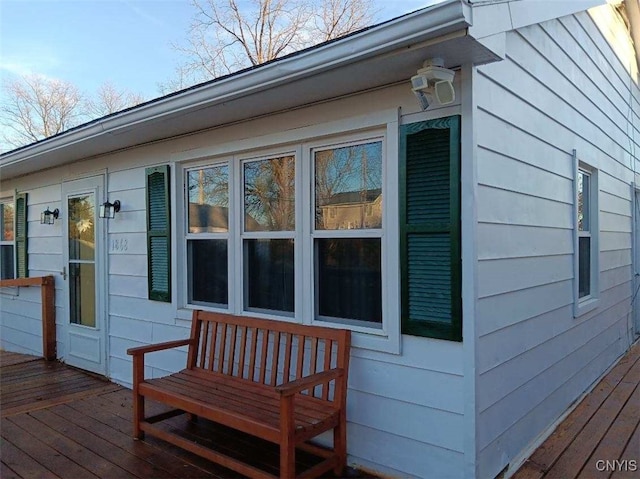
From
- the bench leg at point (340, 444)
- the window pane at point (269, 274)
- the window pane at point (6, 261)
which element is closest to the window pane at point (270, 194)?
the window pane at point (269, 274)

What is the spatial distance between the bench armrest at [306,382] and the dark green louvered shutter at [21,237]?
500 centimetres

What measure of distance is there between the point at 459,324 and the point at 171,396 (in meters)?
1.76

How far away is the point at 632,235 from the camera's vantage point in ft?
18.3

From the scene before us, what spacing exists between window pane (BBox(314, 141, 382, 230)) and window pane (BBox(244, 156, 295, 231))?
0.25m

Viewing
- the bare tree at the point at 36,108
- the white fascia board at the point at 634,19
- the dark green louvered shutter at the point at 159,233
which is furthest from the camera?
the bare tree at the point at 36,108

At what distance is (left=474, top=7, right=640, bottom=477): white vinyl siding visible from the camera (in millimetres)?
2490

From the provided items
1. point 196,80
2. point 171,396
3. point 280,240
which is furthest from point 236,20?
point 171,396

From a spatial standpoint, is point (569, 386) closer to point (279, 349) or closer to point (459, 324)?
point (459, 324)

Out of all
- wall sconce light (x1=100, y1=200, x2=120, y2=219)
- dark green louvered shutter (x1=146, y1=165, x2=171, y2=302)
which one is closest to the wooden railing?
wall sconce light (x1=100, y1=200, x2=120, y2=219)

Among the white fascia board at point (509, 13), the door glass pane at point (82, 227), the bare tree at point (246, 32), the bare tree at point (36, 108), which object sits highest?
the bare tree at point (246, 32)

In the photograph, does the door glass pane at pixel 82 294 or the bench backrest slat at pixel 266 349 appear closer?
the bench backrest slat at pixel 266 349

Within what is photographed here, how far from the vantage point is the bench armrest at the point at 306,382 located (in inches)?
88.0

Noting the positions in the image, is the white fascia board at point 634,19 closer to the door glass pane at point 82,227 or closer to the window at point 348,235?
the window at point 348,235

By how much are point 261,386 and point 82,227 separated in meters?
3.10
